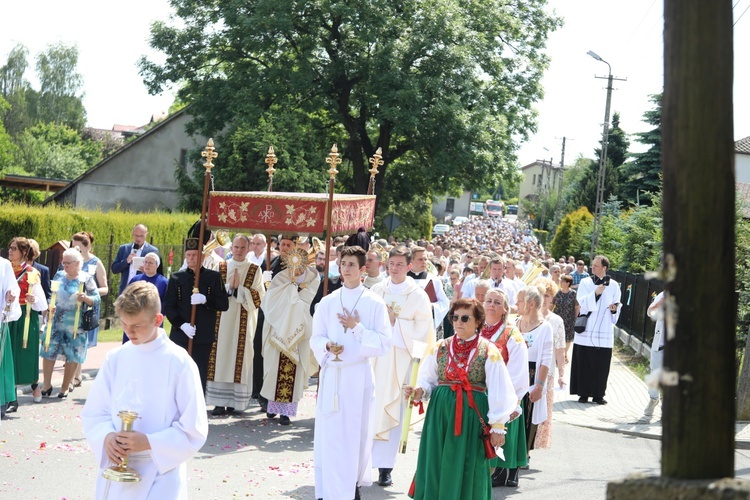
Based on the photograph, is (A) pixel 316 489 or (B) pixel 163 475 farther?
(A) pixel 316 489

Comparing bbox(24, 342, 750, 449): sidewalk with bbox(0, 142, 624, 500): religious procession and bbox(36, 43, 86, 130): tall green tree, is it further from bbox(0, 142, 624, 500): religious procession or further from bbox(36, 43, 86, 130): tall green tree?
bbox(36, 43, 86, 130): tall green tree

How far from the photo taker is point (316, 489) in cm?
794

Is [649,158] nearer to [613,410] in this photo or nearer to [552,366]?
[613,410]

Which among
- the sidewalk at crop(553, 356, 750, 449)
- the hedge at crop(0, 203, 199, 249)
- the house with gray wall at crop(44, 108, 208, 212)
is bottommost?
the sidewalk at crop(553, 356, 750, 449)

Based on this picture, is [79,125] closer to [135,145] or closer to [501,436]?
[135,145]

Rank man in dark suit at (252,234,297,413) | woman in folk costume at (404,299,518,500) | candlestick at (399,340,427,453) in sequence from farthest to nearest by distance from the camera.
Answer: man in dark suit at (252,234,297,413)
candlestick at (399,340,427,453)
woman in folk costume at (404,299,518,500)

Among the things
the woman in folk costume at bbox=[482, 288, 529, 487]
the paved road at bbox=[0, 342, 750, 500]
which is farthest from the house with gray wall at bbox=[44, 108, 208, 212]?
the woman in folk costume at bbox=[482, 288, 529, 487]

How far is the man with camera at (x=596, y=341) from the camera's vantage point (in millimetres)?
14938

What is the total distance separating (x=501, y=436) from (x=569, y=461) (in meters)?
4.03

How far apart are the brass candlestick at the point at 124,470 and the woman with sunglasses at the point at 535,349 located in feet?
16.3

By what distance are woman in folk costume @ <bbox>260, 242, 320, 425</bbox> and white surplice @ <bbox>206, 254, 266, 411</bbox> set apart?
0.37 m

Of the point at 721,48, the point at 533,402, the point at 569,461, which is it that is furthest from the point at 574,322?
the point at 721,48

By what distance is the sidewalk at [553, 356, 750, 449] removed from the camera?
12828 millimetres

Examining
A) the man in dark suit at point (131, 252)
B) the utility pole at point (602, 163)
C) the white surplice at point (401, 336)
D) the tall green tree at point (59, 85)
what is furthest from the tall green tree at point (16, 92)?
the white surplice at point (401, 336)
